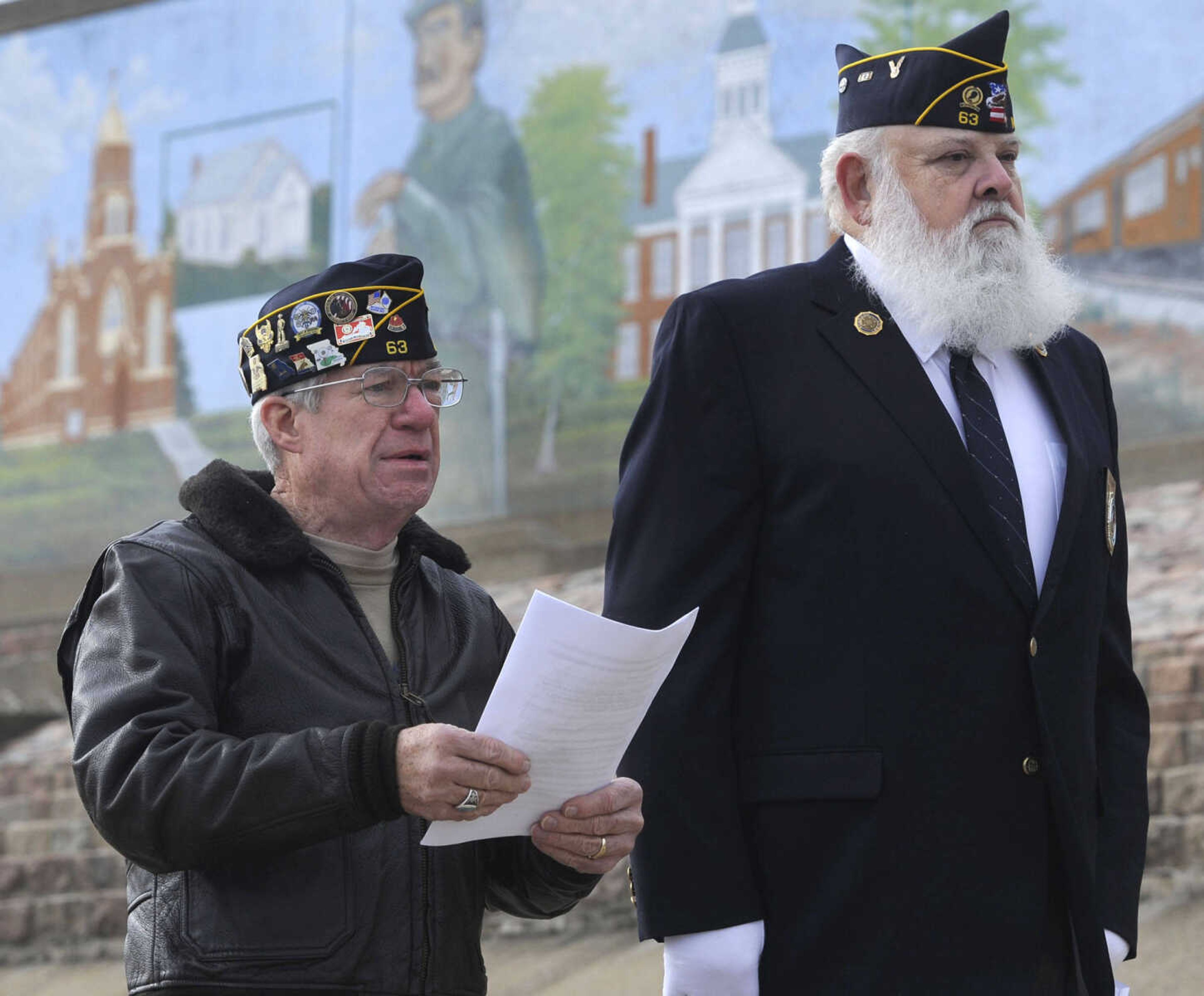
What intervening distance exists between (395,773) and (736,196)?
7882 millimetres

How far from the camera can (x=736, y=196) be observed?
9.54 meters

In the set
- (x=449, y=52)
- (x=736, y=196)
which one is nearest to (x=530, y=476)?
(x=736, y=196)

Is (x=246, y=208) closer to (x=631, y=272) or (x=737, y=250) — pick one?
(x=631, y=272)

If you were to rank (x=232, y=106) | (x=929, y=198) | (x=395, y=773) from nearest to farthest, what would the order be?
(x=395, y=773)
(x=929, y=198)
(x=232, y=106)

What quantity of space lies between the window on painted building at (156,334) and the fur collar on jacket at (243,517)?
366 inches

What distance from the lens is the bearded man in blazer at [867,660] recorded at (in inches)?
87.5

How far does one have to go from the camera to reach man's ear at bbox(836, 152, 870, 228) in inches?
102

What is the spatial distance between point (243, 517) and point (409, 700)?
33cm

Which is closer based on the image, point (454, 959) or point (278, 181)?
point (454, 959)

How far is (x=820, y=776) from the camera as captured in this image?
2230 mm

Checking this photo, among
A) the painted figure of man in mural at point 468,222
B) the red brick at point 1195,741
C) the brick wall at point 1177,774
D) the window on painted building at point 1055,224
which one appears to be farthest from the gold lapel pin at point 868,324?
the painted figure of man in mural at point 468,222

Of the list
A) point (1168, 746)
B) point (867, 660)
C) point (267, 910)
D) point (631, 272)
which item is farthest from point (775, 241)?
point (267, 910)

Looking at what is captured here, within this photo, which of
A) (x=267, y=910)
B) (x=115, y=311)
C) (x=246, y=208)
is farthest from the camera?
(x=115, y=311)

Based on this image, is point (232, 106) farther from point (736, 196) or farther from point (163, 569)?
point (163, 569)
